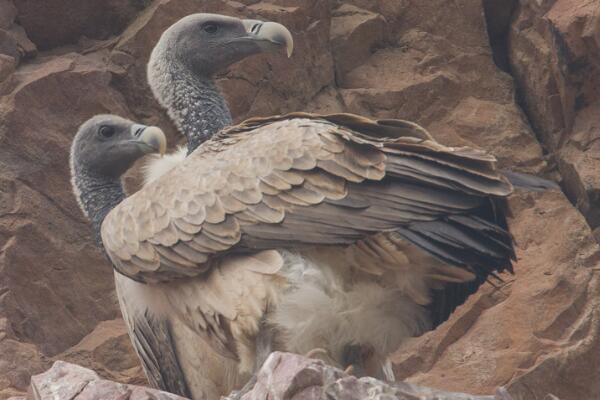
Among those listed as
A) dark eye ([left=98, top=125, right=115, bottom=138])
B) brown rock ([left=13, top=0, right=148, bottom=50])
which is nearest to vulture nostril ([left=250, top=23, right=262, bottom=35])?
dark eye ([left=98, top=125, right=115, bottom=138])

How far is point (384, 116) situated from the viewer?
9164 mm

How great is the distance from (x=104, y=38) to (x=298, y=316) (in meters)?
3.70

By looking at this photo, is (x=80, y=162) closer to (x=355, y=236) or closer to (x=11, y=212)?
(x=11, y=212)

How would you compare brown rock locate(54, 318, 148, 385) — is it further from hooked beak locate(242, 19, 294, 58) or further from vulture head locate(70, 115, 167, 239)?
hooked beak locate(242, 19, 294, 58)

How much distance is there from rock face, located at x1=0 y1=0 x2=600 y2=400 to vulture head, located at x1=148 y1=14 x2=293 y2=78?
1.26 m

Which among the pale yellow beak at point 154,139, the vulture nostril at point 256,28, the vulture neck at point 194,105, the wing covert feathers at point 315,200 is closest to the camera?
the wing covert feathers at point 315,200

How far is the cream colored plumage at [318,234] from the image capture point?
6168 mm

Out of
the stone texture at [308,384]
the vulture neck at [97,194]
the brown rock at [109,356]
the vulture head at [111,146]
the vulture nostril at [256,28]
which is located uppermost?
the vulture nostril at [256,28]

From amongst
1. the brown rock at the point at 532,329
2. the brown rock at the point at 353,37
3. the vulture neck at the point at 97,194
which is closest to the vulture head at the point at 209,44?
the vulture neck at the point at 97,194

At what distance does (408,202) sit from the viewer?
6.19 metres

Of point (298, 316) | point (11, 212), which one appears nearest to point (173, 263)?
point (298, 316)

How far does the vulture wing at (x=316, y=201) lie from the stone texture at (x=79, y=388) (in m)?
0.73

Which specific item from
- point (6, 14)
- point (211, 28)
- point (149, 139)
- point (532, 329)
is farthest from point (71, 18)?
point (532, 329)

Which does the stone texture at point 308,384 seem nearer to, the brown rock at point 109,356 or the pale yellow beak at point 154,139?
the pale yellow beak at point 154,139
